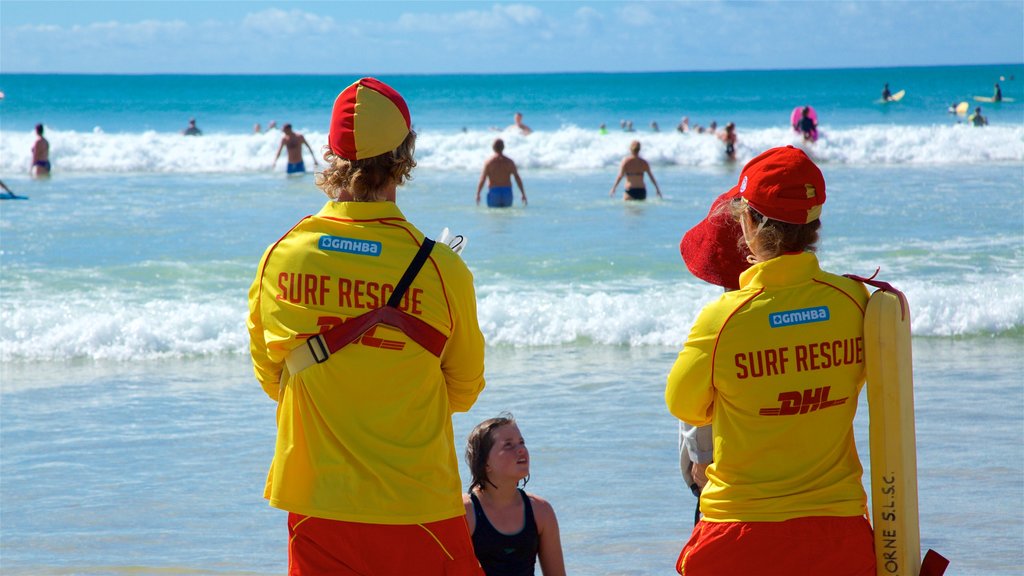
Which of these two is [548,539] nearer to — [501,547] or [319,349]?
[501,547]

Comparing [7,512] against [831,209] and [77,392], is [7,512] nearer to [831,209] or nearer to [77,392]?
[77,392]

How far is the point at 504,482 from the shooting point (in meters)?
3.42

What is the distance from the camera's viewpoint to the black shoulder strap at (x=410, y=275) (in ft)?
7.50

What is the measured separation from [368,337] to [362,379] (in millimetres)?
88

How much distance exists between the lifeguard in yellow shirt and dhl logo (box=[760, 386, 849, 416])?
2.24 feet

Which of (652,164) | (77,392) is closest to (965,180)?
(652,164)

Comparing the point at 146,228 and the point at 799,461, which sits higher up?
the point at 799,461

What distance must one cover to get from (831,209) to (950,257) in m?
4.77

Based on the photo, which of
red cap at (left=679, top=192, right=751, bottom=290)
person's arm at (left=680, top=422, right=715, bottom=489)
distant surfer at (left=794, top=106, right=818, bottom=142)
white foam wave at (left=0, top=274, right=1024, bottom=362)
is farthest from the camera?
distant surfer at (left=794, top=106, right=818, bottom=142)

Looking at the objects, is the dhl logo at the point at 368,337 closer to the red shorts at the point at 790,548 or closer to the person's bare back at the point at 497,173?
the red shorts at the point at 790,548

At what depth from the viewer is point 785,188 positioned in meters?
2.40

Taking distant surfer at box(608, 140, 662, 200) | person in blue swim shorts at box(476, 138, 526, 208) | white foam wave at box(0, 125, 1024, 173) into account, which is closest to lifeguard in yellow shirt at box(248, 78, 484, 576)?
person in blue swim shorts at box(476, 138, 526, 208)

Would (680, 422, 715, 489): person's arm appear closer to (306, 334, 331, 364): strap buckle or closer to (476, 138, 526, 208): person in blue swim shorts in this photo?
(306, 334, 331, 364): strap buckle

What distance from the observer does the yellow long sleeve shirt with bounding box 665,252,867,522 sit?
92.3 inches
